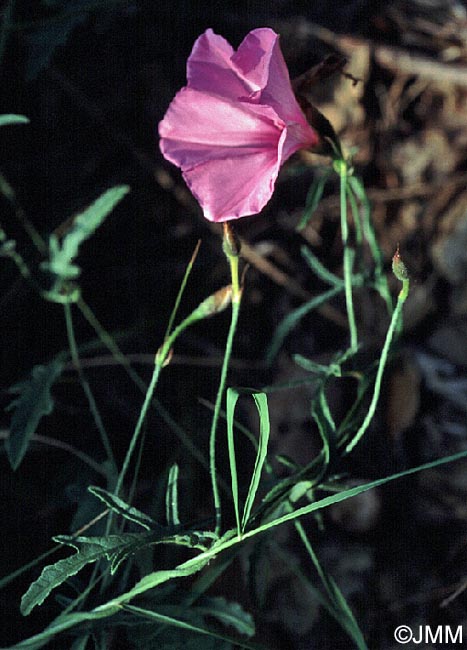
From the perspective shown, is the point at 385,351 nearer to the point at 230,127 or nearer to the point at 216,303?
the point at 216,303

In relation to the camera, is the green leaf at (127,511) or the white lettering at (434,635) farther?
the white lettering at (434,635)

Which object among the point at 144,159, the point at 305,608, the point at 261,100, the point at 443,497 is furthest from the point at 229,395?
the point at 144,159


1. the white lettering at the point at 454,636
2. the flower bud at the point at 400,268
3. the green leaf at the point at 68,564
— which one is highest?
the flower bud at the point at 400,268

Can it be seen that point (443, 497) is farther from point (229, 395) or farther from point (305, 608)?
point (229, 395)

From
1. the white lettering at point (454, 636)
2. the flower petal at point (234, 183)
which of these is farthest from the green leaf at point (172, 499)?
the white lettering at point (454, 636)

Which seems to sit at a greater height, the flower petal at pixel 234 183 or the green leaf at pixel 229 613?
the flower petal at pixel 234 183

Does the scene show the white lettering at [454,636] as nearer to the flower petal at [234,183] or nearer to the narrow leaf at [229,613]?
the narrow leaf at [229,613]

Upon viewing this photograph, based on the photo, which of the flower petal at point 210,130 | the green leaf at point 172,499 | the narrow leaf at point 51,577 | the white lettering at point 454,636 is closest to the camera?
the narrow leaf at point 51,577

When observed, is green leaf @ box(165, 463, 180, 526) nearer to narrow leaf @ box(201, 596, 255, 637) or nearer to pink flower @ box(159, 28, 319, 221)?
narrow leaf @ box(201, 596, 255, 637)

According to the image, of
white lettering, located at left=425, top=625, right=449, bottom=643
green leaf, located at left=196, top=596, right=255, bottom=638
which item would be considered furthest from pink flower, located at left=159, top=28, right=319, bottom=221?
white lettering, located at left=425, top=625, right=449, bottom=643
